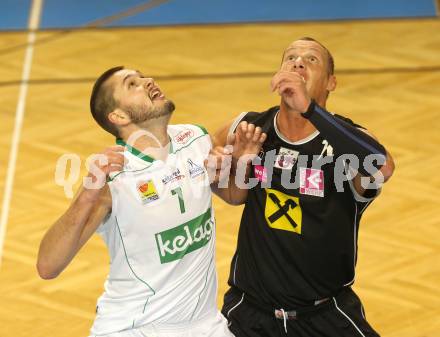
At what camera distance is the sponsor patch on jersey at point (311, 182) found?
6.21m

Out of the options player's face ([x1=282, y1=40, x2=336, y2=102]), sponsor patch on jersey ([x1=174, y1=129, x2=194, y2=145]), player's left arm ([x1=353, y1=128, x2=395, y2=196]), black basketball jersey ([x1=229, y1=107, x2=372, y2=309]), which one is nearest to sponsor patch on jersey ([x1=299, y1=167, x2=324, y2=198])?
black basketball jersey ([x1=229, y1=107, x2=372, y2=309])

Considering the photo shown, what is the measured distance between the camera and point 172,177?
590 centimetres

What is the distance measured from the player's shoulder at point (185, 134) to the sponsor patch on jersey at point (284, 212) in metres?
0.50

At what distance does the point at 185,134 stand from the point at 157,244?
695 mm

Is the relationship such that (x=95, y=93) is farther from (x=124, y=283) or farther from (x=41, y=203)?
(x=41, y=203)

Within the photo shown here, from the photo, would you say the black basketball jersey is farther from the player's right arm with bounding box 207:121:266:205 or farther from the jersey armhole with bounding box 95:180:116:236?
the jersey armhole with bounding box 95:180:116:236

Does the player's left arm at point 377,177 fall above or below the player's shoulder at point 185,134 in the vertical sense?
below

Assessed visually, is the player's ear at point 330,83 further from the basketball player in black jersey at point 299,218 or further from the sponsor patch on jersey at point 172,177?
the sponsor patch on jersey at point 172,177

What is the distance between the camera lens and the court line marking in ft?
31.3

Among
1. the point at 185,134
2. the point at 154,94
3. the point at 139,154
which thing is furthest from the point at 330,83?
the point at 139,154

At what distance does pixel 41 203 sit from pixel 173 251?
407cm

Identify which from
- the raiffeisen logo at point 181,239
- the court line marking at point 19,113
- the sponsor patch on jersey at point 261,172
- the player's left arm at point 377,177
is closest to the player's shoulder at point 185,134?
the sponsor patch on jersey at point 261,172

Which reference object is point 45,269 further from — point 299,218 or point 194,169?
point 299,218

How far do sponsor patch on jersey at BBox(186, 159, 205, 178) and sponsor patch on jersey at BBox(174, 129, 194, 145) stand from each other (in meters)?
0.13
